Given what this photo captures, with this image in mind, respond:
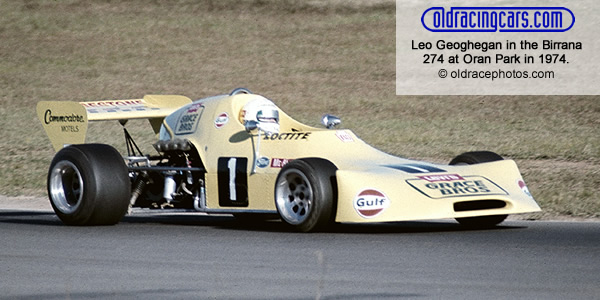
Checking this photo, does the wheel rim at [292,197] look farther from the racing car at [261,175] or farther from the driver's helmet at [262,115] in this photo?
the driver's helmet at [262,115]

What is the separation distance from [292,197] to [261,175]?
0.63 meters

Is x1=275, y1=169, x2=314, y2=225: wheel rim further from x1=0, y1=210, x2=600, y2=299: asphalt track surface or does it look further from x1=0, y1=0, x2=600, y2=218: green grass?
x1=0, y1=0, x2=600, y2=218: green grass

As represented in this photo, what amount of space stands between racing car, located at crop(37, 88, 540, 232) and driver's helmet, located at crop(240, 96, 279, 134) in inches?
0.5

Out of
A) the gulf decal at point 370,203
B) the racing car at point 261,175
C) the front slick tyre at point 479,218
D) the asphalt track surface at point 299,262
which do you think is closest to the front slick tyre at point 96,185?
the racing car at point 261,175

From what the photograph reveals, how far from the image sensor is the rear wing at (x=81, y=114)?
13.9m

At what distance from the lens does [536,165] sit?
22328 mm

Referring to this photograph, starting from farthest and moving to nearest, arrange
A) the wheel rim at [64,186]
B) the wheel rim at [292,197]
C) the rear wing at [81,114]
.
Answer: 1. the rear wing at [81,114]
2. the wheel rim at [64,186]
3. the wheel rim at [292,197]

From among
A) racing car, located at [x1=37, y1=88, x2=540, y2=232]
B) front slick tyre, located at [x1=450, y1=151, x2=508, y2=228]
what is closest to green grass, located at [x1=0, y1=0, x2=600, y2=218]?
front slick tyre, located at [x1=450, y1=151, x2=508, y2=228]

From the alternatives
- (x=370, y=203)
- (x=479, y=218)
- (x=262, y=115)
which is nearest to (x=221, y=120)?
(x=262, y=115)

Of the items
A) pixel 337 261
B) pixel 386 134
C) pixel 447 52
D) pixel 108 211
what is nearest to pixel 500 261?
pixel 337 261

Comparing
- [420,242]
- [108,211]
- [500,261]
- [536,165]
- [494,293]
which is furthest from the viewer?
[536,165]

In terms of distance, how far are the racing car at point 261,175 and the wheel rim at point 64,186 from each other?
11 mm

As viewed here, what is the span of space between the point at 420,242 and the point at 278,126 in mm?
Result: 2508

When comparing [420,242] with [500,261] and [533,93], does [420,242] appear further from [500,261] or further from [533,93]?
[533,93]
